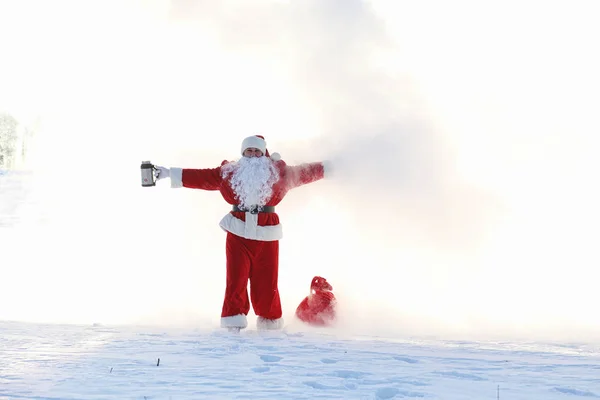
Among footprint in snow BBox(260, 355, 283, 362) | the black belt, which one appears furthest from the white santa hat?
footprint in snow BBox(260, 355, 283, 362)

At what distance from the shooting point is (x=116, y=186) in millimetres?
12594

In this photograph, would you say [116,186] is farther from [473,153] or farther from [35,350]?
[35,350]

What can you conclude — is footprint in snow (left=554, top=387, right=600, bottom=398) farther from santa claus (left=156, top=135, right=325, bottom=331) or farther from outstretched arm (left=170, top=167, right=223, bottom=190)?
outstretched arm (left=170, top=167, right=223, bottom=190)

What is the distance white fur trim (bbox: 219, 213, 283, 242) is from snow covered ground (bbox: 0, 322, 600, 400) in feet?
3.93

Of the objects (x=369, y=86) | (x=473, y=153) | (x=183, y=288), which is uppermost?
(x=369, y=86)

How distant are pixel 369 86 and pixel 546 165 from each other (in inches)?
111

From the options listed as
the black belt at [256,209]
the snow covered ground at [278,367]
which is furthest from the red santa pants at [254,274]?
the snow covered ground at [278,367]

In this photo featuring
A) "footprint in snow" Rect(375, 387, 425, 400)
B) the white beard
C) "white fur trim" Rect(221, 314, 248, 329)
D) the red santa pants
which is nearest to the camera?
"footprint in snow" Rect(375, 387, 425, 400)

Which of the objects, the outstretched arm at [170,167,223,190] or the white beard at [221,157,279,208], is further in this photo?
A: the outstretched arm at [170,167,223,190]

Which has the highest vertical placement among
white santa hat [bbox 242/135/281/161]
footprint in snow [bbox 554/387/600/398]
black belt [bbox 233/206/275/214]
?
white santa hat [bbox 242/135/281/161]

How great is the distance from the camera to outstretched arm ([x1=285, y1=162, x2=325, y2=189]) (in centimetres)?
651

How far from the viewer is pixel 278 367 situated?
387 cm

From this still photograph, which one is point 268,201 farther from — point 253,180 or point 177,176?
point 177,176

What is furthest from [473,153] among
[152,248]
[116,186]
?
[116,186]
